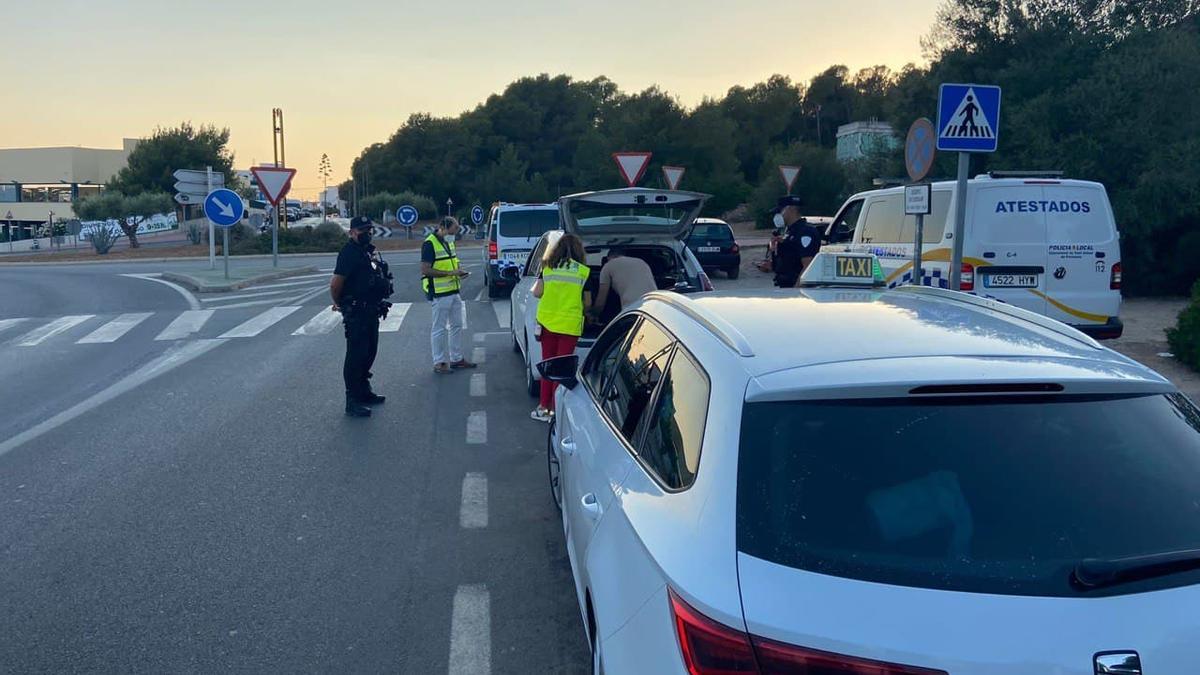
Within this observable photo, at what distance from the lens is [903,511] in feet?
8.34

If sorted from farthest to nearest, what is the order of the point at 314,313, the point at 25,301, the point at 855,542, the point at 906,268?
1. the point at 25,301
2. the point at 314,313
3. the point at 906,268
4. the point at 855,542

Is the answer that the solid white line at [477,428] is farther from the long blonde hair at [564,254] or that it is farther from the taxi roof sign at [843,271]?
the taxi roof sign at [843,271]

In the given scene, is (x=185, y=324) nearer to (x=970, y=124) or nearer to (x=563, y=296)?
(x=563, y=296)

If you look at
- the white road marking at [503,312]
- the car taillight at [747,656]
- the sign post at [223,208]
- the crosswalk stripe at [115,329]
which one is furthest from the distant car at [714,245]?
the car taillight at [747,656]

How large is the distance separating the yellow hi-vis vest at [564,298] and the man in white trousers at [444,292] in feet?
9.61

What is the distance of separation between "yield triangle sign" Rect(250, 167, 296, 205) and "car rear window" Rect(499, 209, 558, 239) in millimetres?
8302

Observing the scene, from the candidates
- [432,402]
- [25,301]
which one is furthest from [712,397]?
[25,301]

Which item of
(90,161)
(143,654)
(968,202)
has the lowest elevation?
(143,654)

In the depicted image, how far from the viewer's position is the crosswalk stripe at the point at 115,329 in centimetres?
1467

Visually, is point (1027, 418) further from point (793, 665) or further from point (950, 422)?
point (793, 665)

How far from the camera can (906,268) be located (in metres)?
11.7

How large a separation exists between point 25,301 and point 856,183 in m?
22.6

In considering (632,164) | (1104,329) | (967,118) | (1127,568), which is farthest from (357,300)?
(632,164)

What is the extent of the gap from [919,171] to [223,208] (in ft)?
55.7
